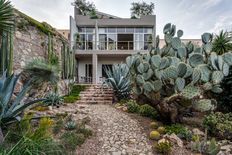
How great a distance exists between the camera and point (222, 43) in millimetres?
10008

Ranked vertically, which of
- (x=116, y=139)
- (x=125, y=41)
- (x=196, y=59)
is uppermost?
(x=125, y=41)

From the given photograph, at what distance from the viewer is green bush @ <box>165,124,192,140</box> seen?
18.0ft

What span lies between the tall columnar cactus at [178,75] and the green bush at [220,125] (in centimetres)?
39

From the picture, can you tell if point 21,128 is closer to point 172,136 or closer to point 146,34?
point 172,136

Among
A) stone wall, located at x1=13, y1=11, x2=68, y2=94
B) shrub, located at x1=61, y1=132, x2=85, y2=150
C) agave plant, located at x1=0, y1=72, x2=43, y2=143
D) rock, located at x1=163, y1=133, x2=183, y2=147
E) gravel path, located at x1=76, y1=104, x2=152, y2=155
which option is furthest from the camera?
stone wall, located at x1=13, y1=11, x2=68, y2=94

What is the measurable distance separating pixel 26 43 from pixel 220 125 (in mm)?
8213

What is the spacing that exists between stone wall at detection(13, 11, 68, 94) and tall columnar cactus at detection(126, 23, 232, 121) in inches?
186

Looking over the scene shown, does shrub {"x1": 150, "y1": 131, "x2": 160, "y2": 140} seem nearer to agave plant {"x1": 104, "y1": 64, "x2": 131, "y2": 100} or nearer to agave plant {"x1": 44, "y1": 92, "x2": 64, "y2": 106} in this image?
agave plant {"x1": 44, "y1": 92, "x2": 64, "y2": 106}

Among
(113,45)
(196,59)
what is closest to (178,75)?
(196,59)

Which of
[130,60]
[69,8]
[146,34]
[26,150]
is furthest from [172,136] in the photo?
[69,8]

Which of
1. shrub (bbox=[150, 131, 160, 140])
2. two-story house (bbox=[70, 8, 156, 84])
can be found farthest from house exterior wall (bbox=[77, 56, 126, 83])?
shrub (bbox=[150, 131, 160, 140])

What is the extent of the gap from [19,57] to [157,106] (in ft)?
19.3

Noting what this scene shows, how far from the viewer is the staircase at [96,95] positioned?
1119cm

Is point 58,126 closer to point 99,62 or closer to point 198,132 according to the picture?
point 198,132
